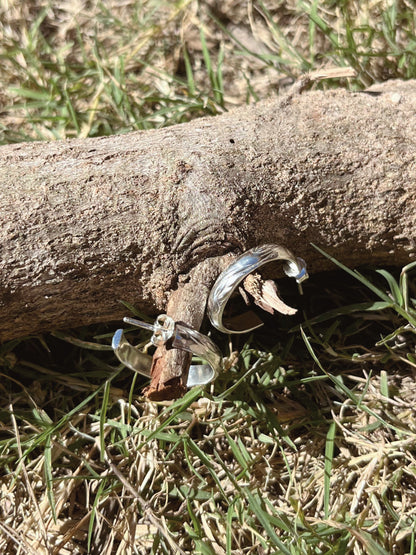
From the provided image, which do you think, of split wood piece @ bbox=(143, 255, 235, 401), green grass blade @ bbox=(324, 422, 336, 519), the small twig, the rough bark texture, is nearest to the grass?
green grass blade @ bbox=(324, 422, 336, 519)

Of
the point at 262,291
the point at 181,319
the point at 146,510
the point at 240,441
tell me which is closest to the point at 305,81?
the point at 262,291

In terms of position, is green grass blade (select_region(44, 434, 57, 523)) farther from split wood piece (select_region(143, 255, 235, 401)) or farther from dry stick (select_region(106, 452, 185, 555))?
split wood piece (select_region(143, 255, 235, 401))

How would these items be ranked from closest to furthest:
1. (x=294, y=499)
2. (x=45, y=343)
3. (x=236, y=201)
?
(x=236, y=201) < (x=294, y=499) < (x=45, y=343)

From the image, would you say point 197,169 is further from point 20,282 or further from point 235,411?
point 235,411

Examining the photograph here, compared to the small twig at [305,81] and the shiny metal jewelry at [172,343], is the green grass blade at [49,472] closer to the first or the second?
the shiny metal jewelry at [172,343]

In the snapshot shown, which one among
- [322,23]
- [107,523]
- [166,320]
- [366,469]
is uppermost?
[322,23]

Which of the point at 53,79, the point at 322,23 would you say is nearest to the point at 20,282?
the point at 53,79

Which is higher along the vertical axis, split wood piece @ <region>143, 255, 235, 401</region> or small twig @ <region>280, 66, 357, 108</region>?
small twig @ <region>280, 66, 357, 108</region>

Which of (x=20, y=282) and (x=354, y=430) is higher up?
(x=20, y=282)
